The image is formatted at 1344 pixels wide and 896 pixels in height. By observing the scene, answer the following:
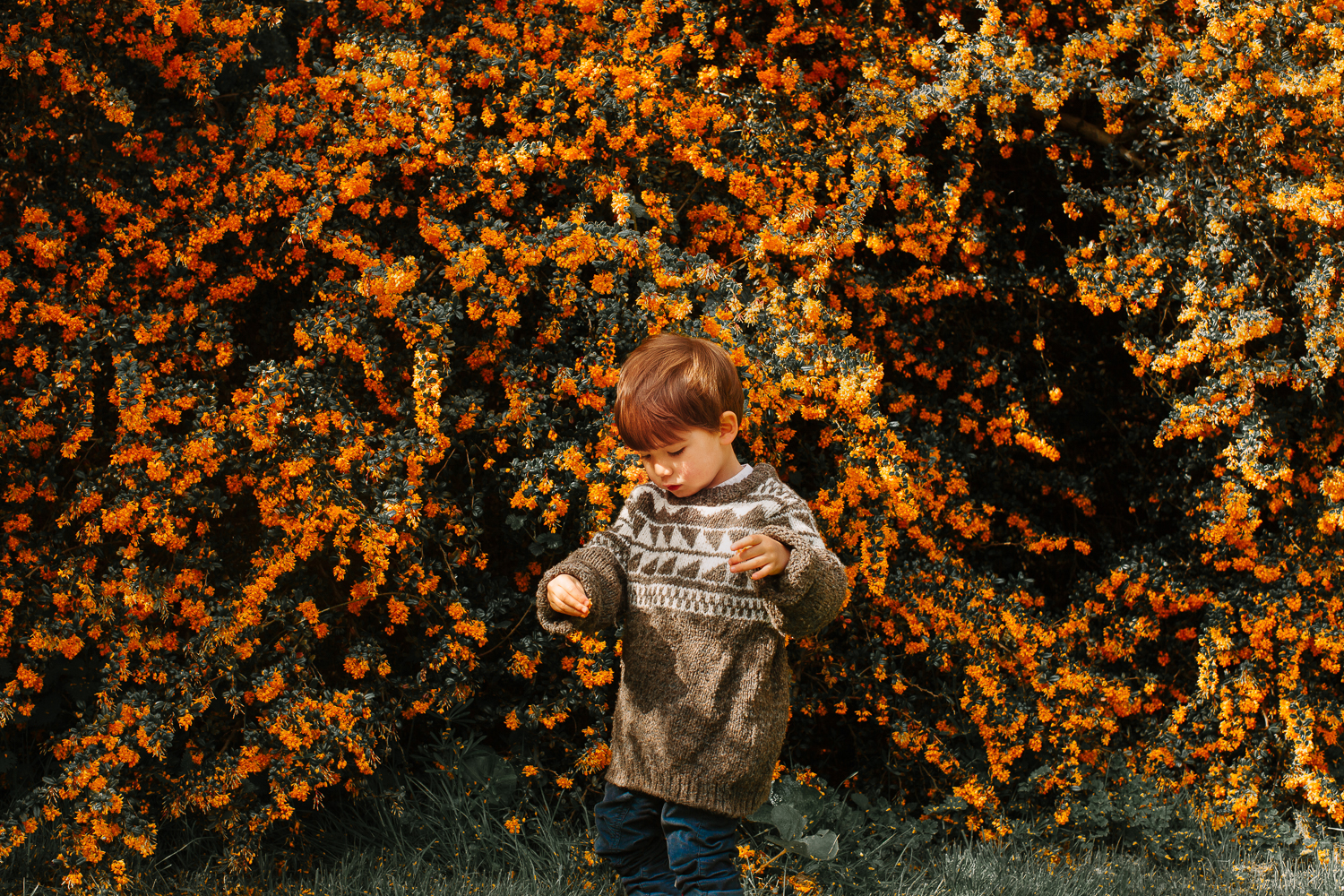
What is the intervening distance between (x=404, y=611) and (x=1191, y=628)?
2.47 metres

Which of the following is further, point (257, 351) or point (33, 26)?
point (257, 351)

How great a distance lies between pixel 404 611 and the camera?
252 cm

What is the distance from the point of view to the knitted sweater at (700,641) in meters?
1.62

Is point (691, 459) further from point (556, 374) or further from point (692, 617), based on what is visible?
point (556, 374)

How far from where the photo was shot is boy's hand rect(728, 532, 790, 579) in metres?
1.45

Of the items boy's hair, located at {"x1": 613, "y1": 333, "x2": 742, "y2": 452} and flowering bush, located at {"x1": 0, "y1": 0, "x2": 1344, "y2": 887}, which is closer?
boy's hair, located at {"x1": 613, "y1": 333, "x2": 742, "y2": 452}

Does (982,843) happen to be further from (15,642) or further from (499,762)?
(15,642)

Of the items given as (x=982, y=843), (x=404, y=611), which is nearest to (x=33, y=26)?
(x=404, y=611)

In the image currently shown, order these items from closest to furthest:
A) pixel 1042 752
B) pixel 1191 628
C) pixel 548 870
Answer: pixel 548 870 < pixel 1042 752 < pixel 1191 628

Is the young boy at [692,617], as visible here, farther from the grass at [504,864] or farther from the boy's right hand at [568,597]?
the grass at [504,864]

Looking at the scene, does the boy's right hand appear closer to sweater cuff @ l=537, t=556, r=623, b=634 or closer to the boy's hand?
sweater cuff @ l=537, t=556, r=623, b=634

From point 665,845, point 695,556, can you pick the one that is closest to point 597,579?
point 695,556

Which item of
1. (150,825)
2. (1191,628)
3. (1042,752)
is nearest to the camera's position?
(150,825)

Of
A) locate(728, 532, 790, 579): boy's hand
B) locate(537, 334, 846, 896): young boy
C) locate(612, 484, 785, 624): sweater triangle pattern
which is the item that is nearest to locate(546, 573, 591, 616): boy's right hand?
locate(537, 334, 846, 896): young boy
